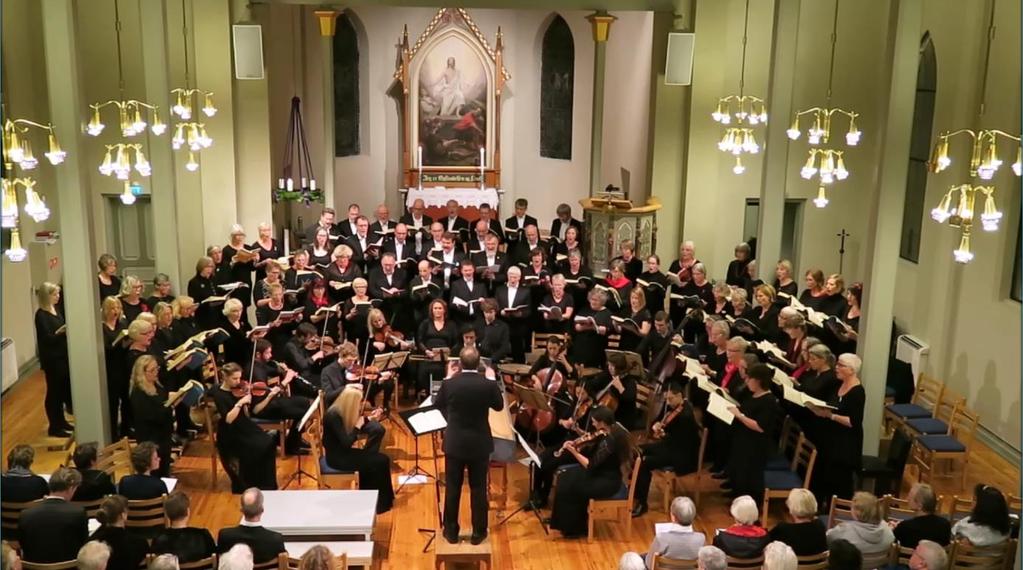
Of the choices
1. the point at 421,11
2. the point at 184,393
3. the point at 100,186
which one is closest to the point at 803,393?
the point at 184,393

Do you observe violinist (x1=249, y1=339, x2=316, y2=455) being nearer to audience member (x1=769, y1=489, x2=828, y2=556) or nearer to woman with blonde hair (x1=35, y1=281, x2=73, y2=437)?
woman with blonde hair (x1=35, y1=281, x2=73, y2=437)

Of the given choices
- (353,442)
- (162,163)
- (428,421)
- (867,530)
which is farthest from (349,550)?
(162,163)

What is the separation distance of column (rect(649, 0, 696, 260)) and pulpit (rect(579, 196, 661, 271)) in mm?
1086

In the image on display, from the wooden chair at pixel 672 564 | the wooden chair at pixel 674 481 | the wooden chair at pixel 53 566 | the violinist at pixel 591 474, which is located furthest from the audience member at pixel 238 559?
the wooden chair at pixel 674 481

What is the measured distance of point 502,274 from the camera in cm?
1162

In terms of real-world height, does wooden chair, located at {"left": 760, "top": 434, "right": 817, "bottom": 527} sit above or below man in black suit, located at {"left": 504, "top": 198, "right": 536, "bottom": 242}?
below

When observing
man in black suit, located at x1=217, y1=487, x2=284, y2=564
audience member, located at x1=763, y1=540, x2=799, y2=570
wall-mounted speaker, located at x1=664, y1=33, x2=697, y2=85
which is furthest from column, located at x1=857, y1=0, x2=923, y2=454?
man in black suit, located at x1=217, y1=487, x2=284, y2=564

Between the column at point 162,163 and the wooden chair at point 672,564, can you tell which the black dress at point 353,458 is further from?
the column at point 162,163

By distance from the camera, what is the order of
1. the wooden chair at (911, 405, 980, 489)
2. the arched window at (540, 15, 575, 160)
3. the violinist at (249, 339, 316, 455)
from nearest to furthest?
the wooden chair at (911, 405, 980, 489)
the violinist at (249, 339, 316, 455)
the arched window at (540, 15, 575, 160)

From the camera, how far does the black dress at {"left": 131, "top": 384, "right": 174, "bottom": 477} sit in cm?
806

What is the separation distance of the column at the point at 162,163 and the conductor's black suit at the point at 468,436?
4.81 m

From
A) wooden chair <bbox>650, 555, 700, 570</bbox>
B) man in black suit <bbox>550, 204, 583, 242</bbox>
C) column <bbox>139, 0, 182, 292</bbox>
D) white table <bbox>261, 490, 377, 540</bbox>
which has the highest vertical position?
column <bbox>139, 0, 182, 292</bbox>

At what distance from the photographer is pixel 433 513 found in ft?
27.7

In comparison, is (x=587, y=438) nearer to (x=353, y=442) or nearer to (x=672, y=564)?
(x=672, y=564)
